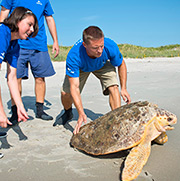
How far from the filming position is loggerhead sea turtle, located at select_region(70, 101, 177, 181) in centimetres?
233

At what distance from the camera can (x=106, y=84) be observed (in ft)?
11.9

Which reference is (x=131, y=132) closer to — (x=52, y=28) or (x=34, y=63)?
(x=34, y=63)

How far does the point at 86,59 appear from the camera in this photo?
3207 millimetres

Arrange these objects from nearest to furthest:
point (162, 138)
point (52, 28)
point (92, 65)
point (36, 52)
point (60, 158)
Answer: point (60, 158) < point (162, 138) < point (92, 65) < point (36, 52) < point (52, 28)

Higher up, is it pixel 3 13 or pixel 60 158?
pixel 3 13

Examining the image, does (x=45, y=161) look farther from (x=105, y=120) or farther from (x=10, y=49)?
(x=10, y=49)

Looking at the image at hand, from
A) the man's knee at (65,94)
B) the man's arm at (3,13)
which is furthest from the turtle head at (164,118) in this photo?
the man's arm at (3,13)

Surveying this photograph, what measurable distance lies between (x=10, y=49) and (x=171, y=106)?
2.95 m

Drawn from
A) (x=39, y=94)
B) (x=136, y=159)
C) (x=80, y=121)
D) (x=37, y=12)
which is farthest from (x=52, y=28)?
(x=136, y=159)

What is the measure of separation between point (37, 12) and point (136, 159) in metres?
2.92

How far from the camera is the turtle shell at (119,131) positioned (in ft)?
7.81

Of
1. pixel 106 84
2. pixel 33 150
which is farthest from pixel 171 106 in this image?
pixel 33 150

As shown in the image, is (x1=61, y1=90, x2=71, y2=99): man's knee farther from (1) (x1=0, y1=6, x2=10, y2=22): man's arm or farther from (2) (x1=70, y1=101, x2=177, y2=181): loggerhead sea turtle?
(1) (x1=0, y1=6, x2=10, y2=22): man's arm

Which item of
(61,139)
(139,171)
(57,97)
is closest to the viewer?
(139,171)
